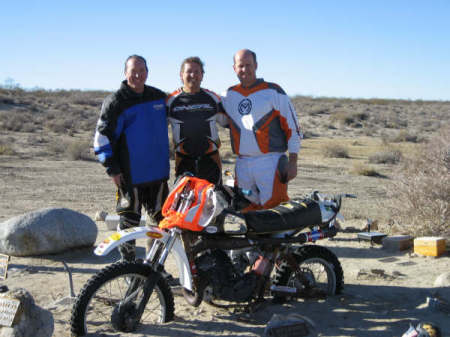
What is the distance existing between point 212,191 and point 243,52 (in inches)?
65.5

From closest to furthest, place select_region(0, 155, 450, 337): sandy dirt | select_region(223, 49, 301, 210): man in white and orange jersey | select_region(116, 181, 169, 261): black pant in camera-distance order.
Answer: select_region(0, 155, 450, 337): sandy dirt → select_region(116, 181, 169, 261): black pant → select_region(223, 49, 301, 210): man in white and orange jersey

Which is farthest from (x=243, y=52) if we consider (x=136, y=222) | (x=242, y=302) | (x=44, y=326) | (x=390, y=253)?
(x=390, y=253)

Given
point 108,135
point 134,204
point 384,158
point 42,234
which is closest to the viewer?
point 108,135

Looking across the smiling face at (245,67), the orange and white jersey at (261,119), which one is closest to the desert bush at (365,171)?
the orange and white jersey at (261,119)

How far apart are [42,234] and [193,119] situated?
2872 millimetres

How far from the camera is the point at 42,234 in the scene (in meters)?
6.42

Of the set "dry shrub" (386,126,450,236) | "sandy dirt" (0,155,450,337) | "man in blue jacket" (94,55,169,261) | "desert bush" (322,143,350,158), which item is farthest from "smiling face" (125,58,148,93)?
"desert bush" (322,143,350,158)

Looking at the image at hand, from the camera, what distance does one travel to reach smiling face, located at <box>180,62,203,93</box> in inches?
187

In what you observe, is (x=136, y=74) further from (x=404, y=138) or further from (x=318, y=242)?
(x=404, y=138)

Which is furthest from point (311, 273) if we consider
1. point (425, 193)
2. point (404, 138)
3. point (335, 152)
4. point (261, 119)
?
point (404, 138)

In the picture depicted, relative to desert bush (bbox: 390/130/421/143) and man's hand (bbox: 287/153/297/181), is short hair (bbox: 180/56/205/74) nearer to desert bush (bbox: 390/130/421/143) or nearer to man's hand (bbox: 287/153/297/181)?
man's hand (bbox: 287/153/297/181)

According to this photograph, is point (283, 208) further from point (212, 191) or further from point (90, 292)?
point (90, 292)

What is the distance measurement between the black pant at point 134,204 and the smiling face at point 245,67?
1.24 metres

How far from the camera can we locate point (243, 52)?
483 centimetres
